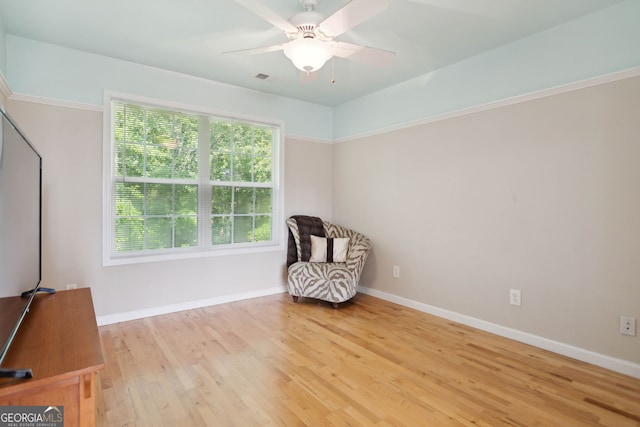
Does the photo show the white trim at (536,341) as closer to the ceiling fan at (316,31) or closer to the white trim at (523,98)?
the white trim at (523,98)

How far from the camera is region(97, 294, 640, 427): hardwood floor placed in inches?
71.8

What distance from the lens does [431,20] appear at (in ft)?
8.11

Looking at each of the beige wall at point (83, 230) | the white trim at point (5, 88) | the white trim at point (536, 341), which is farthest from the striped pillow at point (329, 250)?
the white trim at point (5, 88)

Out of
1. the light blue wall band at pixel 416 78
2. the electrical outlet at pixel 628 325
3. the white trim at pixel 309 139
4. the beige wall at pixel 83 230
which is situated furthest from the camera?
the white trim at pixel 309 139

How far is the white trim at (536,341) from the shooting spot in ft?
7.58

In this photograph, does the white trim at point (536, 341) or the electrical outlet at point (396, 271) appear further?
the electrical outlet at point (396, 271)

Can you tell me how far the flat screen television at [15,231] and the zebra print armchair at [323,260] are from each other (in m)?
2.40

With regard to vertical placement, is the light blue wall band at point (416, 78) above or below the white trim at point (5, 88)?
above

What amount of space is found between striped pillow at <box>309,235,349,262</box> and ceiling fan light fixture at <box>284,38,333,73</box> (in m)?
2.34

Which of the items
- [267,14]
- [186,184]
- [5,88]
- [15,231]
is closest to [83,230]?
[186,184]

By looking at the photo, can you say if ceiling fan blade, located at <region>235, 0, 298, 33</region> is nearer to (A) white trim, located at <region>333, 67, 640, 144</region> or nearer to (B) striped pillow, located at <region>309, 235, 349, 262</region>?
(A) white trim, located at <region>333, 67, 640, 144</region>

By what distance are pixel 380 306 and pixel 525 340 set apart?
142cm

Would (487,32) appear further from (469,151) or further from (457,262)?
(457,262)

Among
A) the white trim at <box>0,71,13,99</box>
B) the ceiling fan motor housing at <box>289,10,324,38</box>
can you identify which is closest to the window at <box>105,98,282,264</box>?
the white trim at <box>0,71,13,99</box>
